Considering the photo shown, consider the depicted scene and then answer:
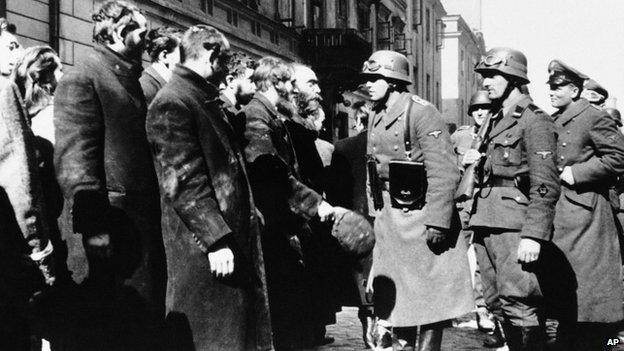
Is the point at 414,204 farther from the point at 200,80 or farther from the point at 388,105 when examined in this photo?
the point at 200,80

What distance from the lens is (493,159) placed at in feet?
16.9

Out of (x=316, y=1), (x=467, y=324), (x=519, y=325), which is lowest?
(x=467, y=324)

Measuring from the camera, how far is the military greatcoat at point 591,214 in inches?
224

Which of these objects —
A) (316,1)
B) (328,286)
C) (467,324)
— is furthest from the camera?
(316,1)

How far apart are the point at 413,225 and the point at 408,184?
27 cm

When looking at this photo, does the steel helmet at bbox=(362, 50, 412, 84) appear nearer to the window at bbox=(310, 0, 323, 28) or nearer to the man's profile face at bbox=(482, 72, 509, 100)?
the man's profile face at bbox=(482, 72, 509, 100)

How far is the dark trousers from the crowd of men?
1 cm

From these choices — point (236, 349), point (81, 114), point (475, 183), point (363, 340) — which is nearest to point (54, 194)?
point (81, 114)

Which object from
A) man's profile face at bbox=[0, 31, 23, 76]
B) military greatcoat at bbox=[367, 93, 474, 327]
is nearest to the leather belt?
military greatcoat at bbox=[367, 93, 474, 327]

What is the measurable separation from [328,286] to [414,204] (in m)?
1.16

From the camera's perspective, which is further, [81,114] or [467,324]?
[467,324]

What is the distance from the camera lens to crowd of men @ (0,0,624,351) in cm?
364

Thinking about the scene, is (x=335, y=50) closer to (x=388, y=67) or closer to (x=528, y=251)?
(x=388, y=67)

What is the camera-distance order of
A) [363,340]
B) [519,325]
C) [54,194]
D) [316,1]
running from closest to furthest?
[54,194], [519,325], [363,340], [316,1]
